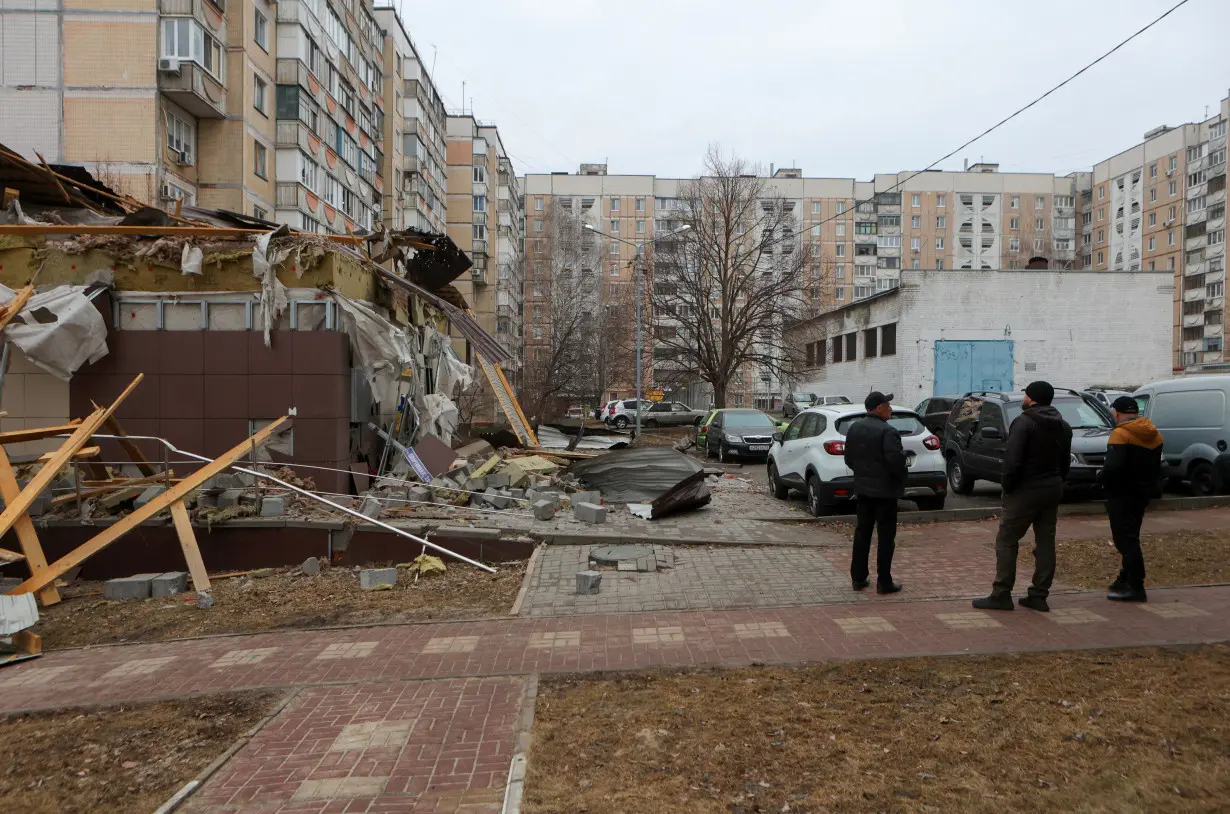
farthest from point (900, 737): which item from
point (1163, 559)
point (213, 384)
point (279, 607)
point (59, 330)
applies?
point (59, 330)

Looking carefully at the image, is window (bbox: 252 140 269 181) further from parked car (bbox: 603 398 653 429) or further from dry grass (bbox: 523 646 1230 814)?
dry grass (bbox: 523 646 1230 814)

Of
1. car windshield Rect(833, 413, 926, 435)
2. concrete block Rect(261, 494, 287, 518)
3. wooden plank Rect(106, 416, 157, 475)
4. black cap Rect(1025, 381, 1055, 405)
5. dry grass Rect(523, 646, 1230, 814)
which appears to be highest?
black cap Rect(1025, 381, 1055, 405)

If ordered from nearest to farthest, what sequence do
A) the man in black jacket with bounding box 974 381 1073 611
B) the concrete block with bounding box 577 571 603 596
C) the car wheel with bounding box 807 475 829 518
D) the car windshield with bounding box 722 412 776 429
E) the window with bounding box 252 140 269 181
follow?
the man in black jacket with bounding box 974 381 1073 611 → the concrete block with bounding box 577 571 603 596 → the car wheel with bounding box 807 475 829 518 → the car windshield with bounding box 722 412 776 429 → the window with bounding box 252 140 269 181

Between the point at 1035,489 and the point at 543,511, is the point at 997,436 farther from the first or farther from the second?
the point at 543,511

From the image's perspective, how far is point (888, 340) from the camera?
105ft

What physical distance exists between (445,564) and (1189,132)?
81.7 m

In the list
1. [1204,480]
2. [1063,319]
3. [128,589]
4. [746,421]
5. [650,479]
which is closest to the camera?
[128,589]

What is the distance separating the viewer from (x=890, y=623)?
5785 millimetres

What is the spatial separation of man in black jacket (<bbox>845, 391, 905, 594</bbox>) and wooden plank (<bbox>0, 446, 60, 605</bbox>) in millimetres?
7323

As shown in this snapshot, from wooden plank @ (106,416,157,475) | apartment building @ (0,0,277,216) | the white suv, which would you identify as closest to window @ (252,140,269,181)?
apartment building @ (0,0,277,216)

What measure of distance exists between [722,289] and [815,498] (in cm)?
2544

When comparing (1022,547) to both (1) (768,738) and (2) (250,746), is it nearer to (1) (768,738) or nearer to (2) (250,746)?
(1) (768,738)

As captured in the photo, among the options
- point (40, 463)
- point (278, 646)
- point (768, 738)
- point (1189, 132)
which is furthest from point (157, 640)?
point (1189, 132)

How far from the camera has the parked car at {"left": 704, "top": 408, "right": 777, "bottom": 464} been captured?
20109mm
